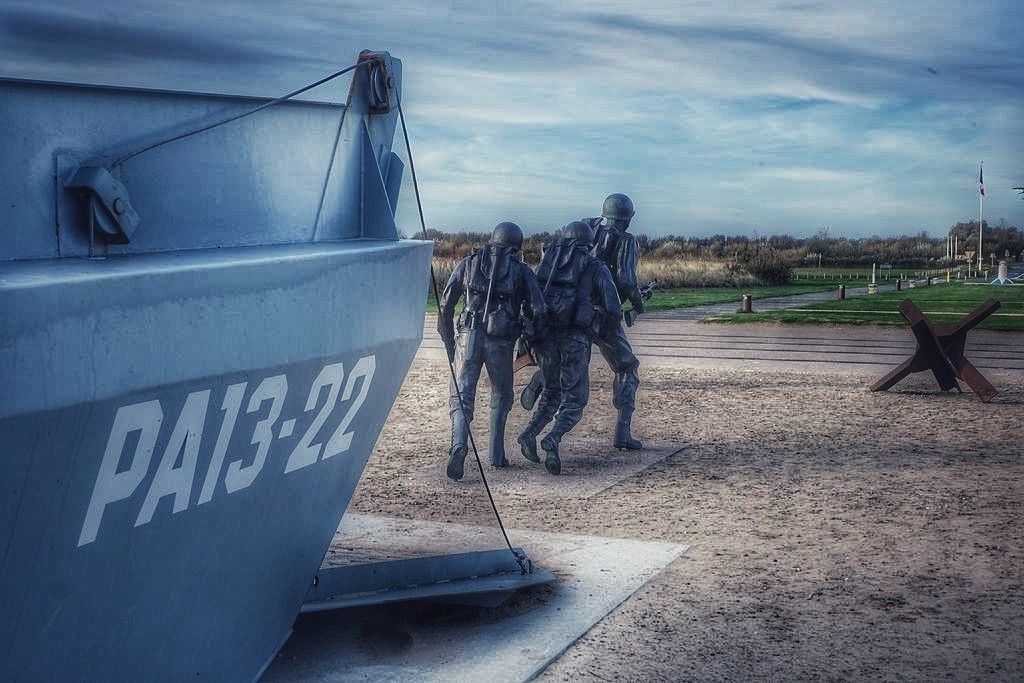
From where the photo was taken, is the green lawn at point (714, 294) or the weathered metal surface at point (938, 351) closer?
the weathered metal surface at point (938, 351)

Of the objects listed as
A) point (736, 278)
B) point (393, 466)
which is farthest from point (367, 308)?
point (736, 278)

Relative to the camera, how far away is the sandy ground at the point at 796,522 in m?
5.29

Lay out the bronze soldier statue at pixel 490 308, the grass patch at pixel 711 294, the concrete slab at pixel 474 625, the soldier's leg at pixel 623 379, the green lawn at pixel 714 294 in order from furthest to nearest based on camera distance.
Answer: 1. the green lawn at pixel 714 294
2. the grass patch at pixel 711 294
3. the soldier's leg at pixel 623 379
4. the bronze soldier statue at pixel 490 308
5. the concrete slab at pixel 474 625

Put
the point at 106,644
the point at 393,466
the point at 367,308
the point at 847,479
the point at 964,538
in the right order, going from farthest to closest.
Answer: the point at 393,466 → the point at 847,479 → the point at 964,538 → the point at 367,308 → the point at 106,644

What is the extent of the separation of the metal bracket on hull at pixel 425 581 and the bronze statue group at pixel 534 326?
260 centimetres

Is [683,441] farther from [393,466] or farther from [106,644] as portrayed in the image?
[106,644]

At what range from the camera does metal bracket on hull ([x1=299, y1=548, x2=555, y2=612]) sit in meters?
5.57

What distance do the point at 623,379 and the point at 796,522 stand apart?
8.77ft

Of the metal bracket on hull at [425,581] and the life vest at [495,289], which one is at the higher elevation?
the life vest at [495,289]

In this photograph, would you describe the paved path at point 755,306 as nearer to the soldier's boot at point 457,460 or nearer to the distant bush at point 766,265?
the distant bush at point 766,265

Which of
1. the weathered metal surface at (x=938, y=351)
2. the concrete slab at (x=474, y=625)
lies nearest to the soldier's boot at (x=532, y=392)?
the concrete slab at (x=474, y=625)

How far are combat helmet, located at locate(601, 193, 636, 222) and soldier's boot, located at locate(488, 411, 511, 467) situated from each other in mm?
2118

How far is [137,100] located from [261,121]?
2.16 feet

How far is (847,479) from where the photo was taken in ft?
29.5
